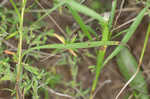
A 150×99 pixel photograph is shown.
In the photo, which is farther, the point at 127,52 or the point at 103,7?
the point at 103,7

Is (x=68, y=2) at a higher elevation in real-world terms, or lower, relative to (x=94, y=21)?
higher

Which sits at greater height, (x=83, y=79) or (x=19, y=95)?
(x=19, y=95)

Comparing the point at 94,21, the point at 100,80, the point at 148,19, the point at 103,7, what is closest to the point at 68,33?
the point at 94,21

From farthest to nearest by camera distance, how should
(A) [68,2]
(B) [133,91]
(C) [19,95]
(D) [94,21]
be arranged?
1. (D) [94,21]
2. (B) [133,91]
3. (C) [19,95]
4. (A) [68,2]

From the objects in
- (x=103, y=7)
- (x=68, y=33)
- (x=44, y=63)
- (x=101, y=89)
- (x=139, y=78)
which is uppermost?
(x=103, y=7)

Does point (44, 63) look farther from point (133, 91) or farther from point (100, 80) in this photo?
point (133, 91)

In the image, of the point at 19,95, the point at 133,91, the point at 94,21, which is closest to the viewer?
the point at 19,95

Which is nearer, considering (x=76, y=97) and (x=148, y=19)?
(x=76, y=97)

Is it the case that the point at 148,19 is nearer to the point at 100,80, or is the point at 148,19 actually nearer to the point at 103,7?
the point at 103,7

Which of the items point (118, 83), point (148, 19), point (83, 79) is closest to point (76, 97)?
point (83, 79)
